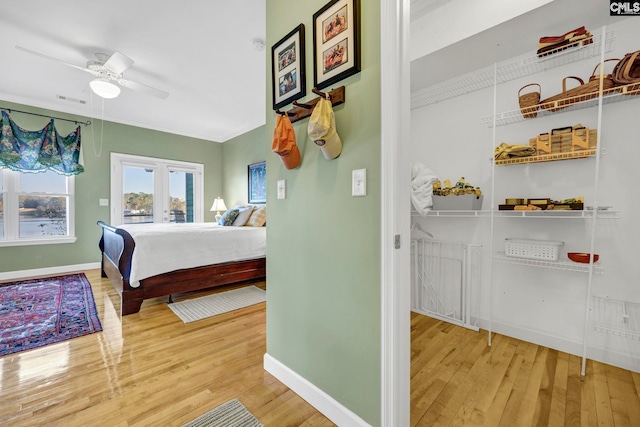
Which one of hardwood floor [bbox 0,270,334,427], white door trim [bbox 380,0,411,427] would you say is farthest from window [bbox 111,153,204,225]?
white door trim [bbox 380,0,411,427]

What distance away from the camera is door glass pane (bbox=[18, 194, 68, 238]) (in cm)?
397

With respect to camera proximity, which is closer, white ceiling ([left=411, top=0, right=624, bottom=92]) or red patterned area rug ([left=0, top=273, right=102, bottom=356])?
white ceiling ([left=411, top=0, right=624, bottom=92])

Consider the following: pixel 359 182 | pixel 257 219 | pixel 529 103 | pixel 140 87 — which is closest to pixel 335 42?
pixel 359 182

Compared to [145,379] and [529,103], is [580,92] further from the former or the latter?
[145,379]

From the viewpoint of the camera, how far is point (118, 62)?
253cm

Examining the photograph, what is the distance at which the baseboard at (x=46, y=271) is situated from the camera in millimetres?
3814

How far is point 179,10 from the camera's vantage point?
2.21 m

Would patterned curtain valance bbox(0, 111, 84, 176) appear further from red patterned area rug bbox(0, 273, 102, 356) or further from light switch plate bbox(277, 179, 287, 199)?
light switch plate bbox(277, 179, 287, 199)

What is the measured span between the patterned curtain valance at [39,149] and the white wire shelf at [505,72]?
5.02 m

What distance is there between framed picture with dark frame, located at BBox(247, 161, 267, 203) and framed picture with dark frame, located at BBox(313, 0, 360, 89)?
373 cm

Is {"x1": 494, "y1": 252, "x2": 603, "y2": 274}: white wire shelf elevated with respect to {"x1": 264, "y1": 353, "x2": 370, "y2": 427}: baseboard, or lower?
elevated

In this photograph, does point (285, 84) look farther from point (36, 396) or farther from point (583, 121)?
point (36, 396)

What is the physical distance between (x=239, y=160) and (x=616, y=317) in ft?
18.3

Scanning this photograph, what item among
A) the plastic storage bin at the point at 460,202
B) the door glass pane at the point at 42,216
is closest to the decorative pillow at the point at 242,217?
the plastic storage bin at the point at 460,202
